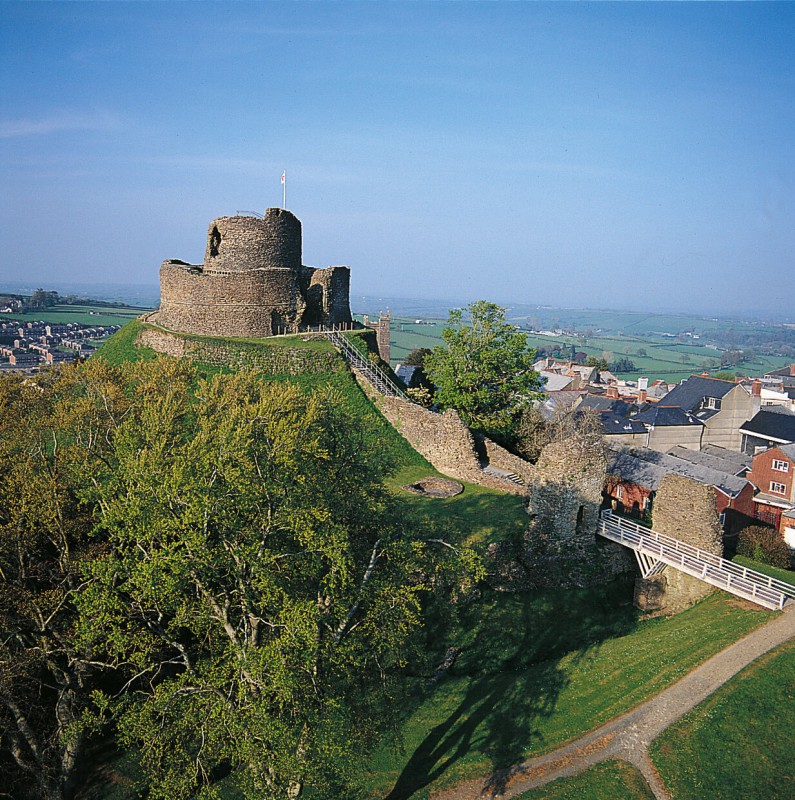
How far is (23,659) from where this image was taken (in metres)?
13.9

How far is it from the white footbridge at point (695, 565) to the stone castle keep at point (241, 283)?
25.4 metres

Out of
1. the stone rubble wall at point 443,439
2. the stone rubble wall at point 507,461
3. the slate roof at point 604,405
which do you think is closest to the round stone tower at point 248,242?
the stone rubble wall at point 443,439

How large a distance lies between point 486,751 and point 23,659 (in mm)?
11574

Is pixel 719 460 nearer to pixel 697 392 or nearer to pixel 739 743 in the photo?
pixel 697 392

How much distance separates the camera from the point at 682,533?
75.1 ft

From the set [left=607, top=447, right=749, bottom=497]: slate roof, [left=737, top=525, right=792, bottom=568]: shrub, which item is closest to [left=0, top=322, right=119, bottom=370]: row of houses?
[left=607, top=447, right=749, bottom=497]: slate roof

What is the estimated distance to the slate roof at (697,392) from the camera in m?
61.2

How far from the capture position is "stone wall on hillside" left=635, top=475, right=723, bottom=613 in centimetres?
2230

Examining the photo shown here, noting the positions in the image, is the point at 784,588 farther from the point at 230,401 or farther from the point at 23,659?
the point at 23,659

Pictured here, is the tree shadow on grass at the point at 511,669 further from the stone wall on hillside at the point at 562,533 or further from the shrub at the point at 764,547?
the shrub at the point at 764,547

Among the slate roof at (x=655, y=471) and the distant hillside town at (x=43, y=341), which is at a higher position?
the distant hillside town at (x=43, y=341)

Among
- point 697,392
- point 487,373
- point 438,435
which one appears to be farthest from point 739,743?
point 697,392

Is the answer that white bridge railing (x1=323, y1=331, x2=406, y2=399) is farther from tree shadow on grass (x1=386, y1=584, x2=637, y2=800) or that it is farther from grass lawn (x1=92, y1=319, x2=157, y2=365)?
tree shadow on grass (x1=386, y1=584, x2=637, y2=800)

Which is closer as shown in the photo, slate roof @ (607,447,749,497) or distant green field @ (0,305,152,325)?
slate roof @ (607,447,749,497)
